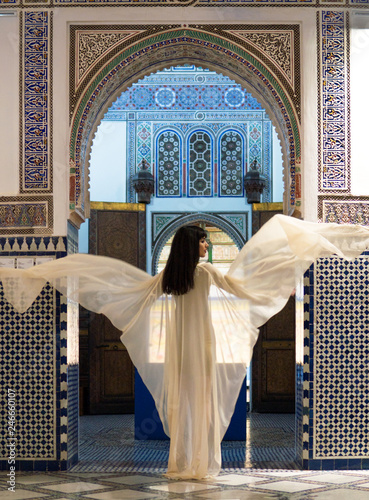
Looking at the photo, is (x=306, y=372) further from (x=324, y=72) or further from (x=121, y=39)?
(x=121, y=39)

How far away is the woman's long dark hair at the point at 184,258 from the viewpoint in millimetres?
4098

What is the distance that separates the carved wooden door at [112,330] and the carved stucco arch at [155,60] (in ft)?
10.6

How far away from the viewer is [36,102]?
4.78 m

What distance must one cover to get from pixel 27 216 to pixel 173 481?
1963 mm

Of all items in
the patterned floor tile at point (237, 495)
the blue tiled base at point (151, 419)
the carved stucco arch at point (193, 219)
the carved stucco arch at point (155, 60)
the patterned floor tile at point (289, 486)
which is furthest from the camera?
the carved stucco arch at point (193, 219)

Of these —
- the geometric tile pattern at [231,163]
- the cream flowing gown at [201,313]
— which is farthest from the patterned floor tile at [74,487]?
the geometric tile pattern at [231,163]

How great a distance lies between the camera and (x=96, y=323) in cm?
816

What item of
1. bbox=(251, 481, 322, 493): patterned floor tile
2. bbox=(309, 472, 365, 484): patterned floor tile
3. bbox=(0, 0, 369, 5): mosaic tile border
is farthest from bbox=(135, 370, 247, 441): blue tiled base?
bbox=(0, 0, 369, 5): mosaic tile border

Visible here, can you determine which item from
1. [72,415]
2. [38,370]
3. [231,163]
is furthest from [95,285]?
[231,163]

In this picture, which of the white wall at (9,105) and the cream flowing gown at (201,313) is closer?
the cream flowing gown at (201,313)

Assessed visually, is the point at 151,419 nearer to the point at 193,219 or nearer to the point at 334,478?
the point at 334,478

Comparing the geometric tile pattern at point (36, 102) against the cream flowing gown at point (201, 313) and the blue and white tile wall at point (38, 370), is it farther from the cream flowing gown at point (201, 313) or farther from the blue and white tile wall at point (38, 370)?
the cream flowing gown at point (201, 313)

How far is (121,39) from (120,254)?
3.76 metres

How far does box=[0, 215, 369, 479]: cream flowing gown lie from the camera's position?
410 centimetres
